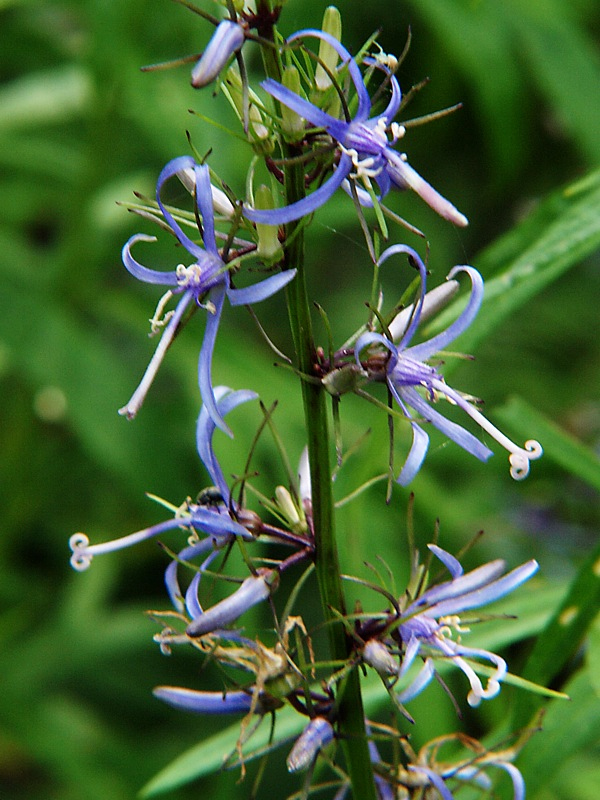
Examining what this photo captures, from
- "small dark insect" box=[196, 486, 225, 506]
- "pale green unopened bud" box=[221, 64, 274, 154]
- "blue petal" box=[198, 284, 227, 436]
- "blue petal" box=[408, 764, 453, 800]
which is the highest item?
"pale green unopened bud" box=[221, 64, 274, 154]

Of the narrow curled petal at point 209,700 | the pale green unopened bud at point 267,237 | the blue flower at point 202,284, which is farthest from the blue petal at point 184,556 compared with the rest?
the pale green unopened bud at point 267,237

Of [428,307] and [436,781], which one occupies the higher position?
[428,307]

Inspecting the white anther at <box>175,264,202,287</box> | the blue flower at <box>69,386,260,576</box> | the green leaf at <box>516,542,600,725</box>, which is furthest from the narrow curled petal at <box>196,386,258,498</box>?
the green leaf at <box>516,542,600,725</box>

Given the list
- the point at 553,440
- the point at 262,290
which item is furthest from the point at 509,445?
the point at 553,440

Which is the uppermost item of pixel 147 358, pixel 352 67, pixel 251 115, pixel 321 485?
pixel 352 67

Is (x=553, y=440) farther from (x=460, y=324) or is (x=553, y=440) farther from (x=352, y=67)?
(x=352, y=67)

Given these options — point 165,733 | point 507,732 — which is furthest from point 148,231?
point 507,732

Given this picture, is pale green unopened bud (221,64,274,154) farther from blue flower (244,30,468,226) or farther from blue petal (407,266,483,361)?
blue petal (407,266,483,361)

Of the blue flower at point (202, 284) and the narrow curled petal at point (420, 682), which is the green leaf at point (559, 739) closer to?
the narrow curled petal at point (420, 682)
